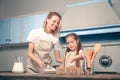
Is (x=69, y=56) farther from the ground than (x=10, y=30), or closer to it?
closer to it

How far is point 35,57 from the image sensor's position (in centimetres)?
178

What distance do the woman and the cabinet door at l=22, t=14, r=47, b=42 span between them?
1347 mm

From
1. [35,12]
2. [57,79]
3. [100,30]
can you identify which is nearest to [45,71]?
[57,79]

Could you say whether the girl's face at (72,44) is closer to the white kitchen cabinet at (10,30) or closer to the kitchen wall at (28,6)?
the kitchen wall at (28,6)

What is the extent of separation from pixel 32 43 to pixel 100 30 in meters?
1.13

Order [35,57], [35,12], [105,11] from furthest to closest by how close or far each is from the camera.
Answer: [35,12], [105,11], [35,57]

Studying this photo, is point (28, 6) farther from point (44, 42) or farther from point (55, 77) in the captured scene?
point (55, 77)

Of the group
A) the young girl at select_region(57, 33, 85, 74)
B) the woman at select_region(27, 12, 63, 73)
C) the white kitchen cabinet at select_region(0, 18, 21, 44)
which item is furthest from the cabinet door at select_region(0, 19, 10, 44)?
the young girl at select_region(57, 33, 85, 74)

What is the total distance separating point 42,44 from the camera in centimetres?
182

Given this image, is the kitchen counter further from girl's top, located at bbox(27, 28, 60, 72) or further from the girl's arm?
girl's top, located at bbox(27, 28, 60, 72)

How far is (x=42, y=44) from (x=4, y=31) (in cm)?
185

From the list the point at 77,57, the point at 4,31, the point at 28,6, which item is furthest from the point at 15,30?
the point at 77,57

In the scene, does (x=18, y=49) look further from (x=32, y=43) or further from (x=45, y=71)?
(x=45, y=71)

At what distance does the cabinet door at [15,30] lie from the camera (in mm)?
3361
